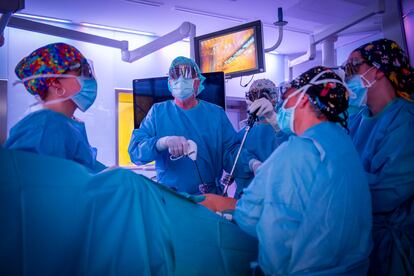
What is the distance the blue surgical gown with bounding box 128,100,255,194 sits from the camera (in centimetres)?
199

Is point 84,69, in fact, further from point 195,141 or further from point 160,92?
point 160,92

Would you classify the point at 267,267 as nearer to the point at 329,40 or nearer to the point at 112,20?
the point at 329,40

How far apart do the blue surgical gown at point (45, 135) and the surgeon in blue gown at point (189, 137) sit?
2.42ft

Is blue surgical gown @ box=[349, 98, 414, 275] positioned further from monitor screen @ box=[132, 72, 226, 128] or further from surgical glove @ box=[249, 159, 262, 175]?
monitor screen @ box=[132, 72, 226, 128]

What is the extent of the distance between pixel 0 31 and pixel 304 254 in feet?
7.80

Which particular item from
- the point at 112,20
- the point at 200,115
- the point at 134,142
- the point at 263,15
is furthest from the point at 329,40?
the point at 112,20

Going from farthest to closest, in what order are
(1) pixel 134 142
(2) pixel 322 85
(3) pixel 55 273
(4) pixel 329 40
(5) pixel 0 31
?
1. (4) pixel 329 40
2. (5) pixel 0 31
3. (1) pixel 134 142
4. (2) pixel 322 85
5. (3) pixel 55 273

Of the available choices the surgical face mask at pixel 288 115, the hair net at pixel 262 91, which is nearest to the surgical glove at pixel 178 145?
the surgical face mask at pixel 288 115

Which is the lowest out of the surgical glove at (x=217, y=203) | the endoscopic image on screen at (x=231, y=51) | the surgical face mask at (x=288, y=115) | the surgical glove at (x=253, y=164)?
the surgical glove at (x=217, y=203)

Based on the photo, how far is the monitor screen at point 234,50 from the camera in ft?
9.54

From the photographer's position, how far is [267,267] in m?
1.03

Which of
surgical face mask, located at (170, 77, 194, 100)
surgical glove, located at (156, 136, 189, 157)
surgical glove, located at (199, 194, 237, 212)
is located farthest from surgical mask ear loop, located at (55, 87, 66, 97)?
surgical face mask, located at (170, 77, 194, 100)

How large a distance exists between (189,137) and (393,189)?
1.19 meters

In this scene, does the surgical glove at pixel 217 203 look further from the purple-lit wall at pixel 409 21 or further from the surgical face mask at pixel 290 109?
the purple-lit wall at pixel 409 21
